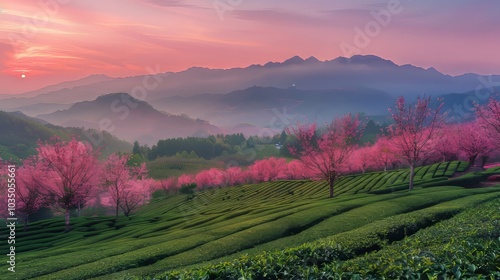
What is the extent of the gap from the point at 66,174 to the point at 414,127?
39301mm

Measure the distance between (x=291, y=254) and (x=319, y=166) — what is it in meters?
29.7

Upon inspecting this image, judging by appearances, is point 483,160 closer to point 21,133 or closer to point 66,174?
point 66,174

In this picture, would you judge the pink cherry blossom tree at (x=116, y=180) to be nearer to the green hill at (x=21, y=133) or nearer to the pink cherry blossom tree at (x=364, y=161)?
the pink cherry blossom tree at (x=364, y=161)

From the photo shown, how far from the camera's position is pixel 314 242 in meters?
16.1

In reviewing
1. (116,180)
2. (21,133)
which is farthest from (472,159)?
(21,133)

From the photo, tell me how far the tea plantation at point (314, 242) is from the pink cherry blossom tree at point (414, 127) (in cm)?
417

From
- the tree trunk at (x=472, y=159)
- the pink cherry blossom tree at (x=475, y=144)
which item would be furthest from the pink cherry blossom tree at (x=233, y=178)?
the tree trunk at (x=472, y=159)

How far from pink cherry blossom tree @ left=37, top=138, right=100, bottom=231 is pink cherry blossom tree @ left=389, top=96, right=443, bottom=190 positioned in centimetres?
3561

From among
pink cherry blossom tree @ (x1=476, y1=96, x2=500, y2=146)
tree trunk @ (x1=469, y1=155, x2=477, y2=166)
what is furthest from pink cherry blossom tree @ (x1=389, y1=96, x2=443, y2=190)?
tree trunk @ (x1=469, y1=155, x2=477, y2=166)

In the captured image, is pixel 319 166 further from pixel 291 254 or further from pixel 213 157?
pixel 213 157

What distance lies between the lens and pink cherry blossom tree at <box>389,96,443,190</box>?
38.7 meters

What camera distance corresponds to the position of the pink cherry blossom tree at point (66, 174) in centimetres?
3984

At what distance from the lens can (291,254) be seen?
12.1 metres

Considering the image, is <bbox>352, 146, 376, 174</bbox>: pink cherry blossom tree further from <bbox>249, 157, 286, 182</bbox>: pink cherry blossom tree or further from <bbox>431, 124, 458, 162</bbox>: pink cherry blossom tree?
<bbox>249, 157, 286, 182</bbox>: pink cherry blossom tree
